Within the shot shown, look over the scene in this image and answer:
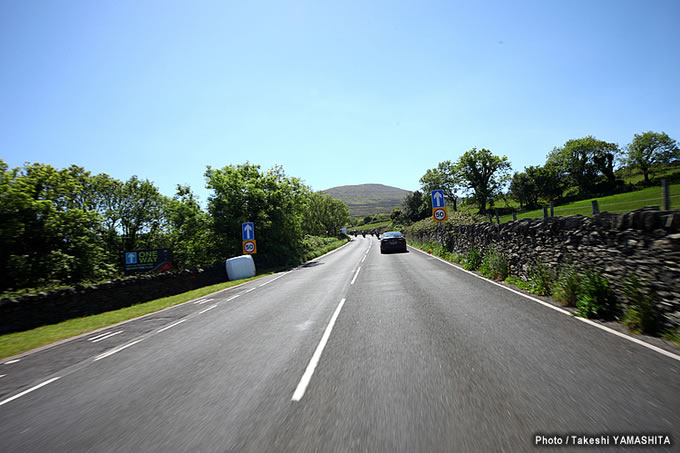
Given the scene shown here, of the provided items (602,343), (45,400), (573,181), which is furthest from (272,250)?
(573,181)

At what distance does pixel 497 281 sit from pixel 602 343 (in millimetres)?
5858

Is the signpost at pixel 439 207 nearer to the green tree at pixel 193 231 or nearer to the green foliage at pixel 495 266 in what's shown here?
the green foliage at pixel 495 266

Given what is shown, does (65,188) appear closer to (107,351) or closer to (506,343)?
(107,351)

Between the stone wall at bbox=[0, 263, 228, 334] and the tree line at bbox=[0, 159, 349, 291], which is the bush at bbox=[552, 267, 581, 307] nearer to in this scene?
the stone wall at bbox=[0, 263, 228, 334]

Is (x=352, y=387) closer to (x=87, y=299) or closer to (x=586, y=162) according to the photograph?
(x=87, y=299)

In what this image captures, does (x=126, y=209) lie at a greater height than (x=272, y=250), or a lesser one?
greater

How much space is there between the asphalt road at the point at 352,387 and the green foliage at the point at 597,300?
47cm

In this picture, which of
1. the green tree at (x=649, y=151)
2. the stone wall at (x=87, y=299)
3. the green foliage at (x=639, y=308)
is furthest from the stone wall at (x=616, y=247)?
the green tree at (x=649, y=151)

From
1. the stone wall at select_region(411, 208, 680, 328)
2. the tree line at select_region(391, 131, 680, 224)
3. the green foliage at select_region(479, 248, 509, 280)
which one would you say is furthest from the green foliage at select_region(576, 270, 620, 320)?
the tree line at select_region(391, 131, 680, 224)

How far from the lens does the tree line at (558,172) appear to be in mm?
61219

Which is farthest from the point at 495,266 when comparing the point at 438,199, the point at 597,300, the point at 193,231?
the point at 193,231

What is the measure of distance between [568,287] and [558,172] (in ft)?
255

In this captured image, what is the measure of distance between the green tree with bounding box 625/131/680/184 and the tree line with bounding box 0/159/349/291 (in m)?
74.2

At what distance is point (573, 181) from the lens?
65500mm
